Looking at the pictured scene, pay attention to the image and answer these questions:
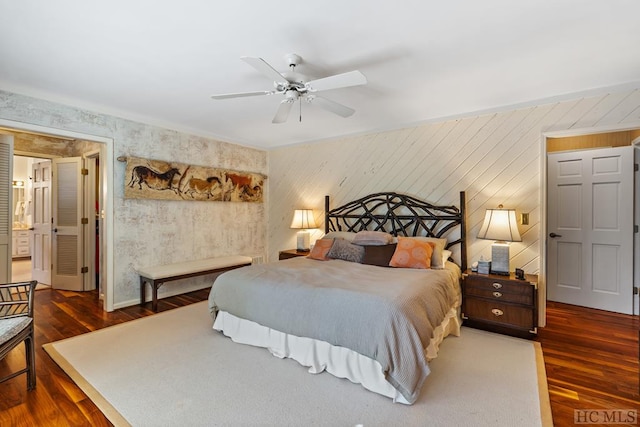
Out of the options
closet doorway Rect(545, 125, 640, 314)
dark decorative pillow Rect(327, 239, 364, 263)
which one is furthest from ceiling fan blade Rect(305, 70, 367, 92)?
closet doorway Rect(545, 125, 640, 314)

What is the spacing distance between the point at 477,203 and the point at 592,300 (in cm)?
207

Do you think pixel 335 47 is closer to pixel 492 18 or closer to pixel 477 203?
pixel 492 18

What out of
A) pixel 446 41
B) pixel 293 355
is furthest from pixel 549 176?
pixel 293 355

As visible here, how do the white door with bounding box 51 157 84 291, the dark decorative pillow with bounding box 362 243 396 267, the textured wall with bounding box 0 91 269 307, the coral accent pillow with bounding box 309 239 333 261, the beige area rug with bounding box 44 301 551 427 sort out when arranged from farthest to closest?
the white door with bounding box 51 157 84 291 < the coral accent pillow with bounding box 309 239 333 261 < the dark decorative pillow with bounding box 362 243 396 267 < the textured wall with bounding box 0 91 269 307 < the beige area rug with bounding box 44 301 551 427

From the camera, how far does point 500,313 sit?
307cm

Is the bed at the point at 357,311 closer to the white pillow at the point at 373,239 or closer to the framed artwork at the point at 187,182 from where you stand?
the white pillow at the point at 373,239

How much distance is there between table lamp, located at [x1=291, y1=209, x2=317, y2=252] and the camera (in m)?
4.87

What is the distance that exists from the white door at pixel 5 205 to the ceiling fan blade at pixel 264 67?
356 centimetres

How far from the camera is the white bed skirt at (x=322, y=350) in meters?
2.10

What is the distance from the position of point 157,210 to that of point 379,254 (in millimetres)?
3218

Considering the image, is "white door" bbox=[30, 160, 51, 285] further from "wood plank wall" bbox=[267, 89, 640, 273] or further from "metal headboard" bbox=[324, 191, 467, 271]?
"metal headboard" bbox=[324, 191, 467, 271]

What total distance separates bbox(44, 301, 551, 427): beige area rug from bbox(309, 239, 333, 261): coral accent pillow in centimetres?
148

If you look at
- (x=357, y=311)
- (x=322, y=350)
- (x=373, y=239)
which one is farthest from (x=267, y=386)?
(x=373, y=239)

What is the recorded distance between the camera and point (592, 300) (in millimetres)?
3871
